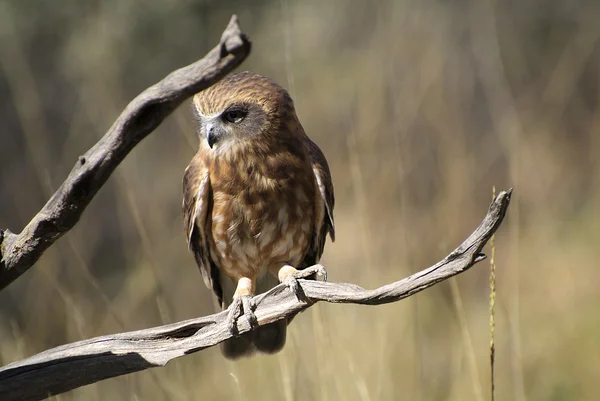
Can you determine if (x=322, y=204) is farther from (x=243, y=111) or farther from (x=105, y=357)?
(x=105, y=357)

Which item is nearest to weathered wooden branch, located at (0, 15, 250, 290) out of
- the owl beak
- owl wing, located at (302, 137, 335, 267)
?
the owl beak

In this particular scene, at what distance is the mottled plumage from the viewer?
326 cm

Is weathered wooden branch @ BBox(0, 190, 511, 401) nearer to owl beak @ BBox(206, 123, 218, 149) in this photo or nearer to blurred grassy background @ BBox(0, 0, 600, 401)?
blurred grassy background @ BBox(0, 0, 600, 401)

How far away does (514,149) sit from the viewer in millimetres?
3877

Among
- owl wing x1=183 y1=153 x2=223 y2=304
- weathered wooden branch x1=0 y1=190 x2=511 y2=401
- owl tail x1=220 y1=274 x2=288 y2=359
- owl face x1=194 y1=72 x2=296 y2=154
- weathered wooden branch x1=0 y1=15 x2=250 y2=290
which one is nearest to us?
weathered wooden branch x1=0 y1=15 x2=250 y2=290

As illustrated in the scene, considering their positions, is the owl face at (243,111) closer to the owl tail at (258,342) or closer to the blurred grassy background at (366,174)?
the blurred grassy background at (366,174)

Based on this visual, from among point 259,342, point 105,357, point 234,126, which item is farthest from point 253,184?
point 105,357

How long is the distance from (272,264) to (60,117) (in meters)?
3.05

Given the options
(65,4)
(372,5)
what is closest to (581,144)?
(372,5)

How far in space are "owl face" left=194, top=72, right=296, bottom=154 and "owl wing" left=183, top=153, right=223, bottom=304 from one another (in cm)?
17

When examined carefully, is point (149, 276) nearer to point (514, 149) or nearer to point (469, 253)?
point (514, 149)

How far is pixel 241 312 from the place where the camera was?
8.61 feet

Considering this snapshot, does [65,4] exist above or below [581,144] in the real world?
above

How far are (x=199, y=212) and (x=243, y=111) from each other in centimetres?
48
